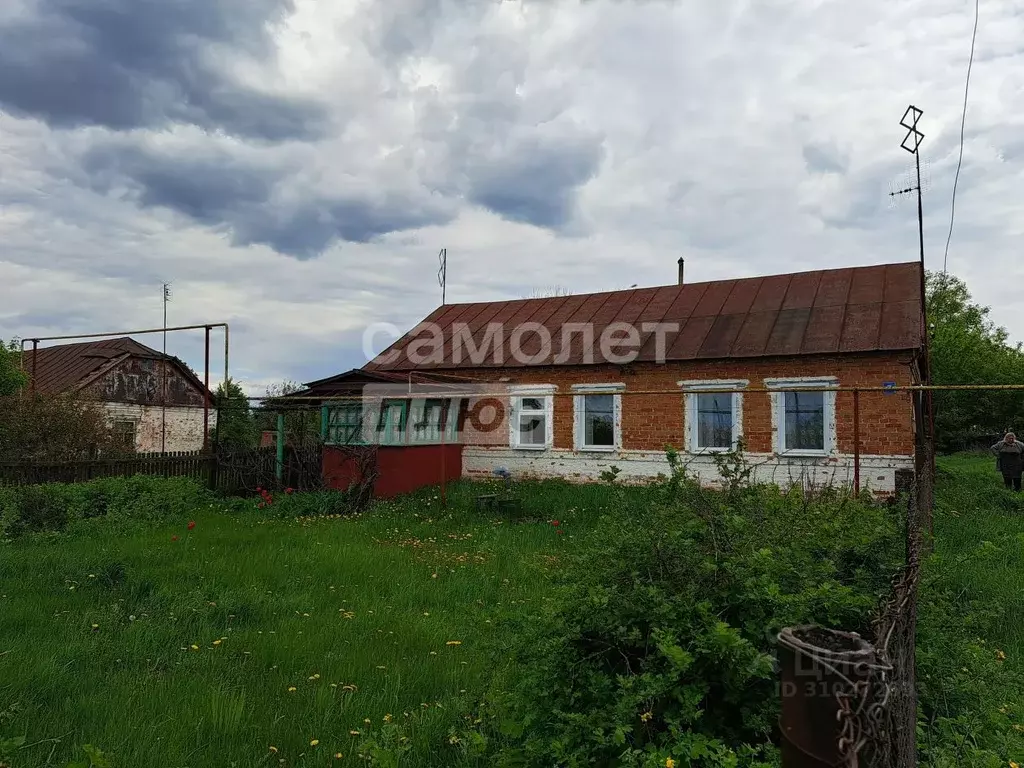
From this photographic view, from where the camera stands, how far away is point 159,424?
24781 mm

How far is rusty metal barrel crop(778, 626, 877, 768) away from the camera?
1432 millimetres

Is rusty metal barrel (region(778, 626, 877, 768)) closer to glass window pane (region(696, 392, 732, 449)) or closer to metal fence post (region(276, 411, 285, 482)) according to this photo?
glass window pane (region(696, 392, 732, 449))

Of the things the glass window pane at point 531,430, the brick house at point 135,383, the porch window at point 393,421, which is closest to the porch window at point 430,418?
the porch window at point 393,421

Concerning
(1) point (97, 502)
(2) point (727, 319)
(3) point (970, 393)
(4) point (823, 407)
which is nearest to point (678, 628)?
(1) point (97, 502)

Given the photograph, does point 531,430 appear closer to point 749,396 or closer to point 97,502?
point 749,396

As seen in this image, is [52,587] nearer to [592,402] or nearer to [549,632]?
[549,632]

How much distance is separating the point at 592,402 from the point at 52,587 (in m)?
11.2

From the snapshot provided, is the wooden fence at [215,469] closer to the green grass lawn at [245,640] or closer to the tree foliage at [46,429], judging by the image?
the tree foliage at [46,429]

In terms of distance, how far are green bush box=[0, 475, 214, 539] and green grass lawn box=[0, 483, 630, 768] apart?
Result: 73 cm

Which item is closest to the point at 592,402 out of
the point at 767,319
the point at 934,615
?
the point at 767,319

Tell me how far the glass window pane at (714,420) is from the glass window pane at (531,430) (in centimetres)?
383

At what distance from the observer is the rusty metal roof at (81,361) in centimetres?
2234

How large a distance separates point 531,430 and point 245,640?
1146 centimetres

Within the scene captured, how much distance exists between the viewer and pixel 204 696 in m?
4.05
